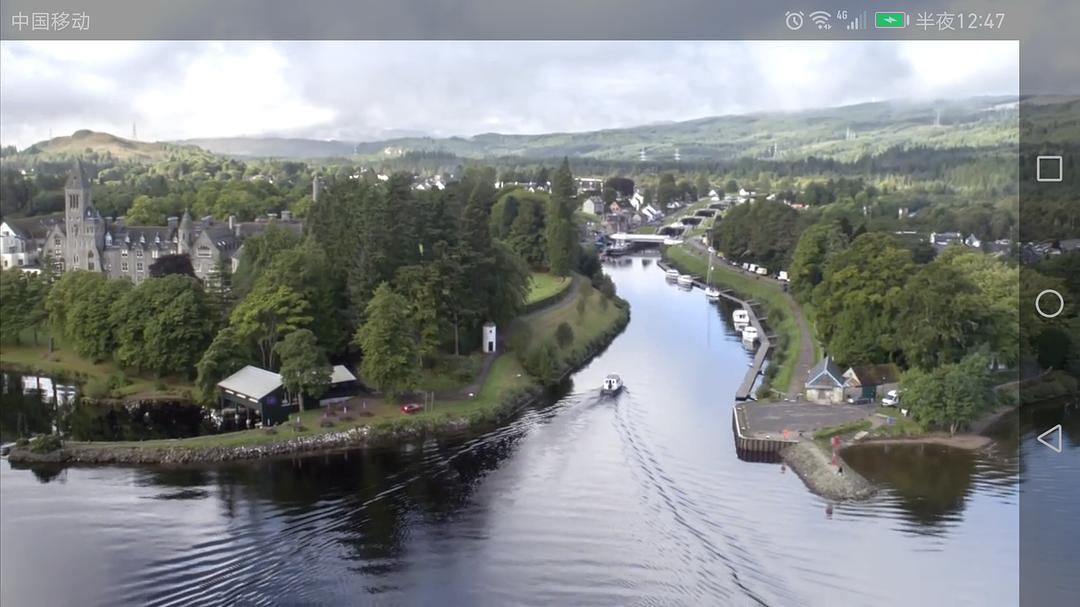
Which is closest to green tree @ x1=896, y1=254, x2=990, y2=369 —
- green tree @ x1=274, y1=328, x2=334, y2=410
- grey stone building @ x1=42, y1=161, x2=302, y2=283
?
green tree @ x1=274, y1=328, x2=334, y2=410

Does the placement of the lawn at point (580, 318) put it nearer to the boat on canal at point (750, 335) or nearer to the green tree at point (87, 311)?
the boat on canal at point (750, 335)

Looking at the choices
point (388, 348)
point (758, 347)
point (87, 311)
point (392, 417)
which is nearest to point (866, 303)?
point (758, 347)

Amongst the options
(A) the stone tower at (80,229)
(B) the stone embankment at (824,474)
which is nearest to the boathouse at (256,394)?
(B) the stone embankment at (824,474)

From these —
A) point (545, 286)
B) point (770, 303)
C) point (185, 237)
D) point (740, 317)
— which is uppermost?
point (185, 237)

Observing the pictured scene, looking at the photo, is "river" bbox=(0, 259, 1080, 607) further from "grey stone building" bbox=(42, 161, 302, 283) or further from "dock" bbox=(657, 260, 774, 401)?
"grey stone building" bbox=(42, 161, 302, 283)

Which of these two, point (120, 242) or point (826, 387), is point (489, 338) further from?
point (120, 242)

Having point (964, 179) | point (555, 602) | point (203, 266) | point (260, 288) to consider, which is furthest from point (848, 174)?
point (555, 602)
